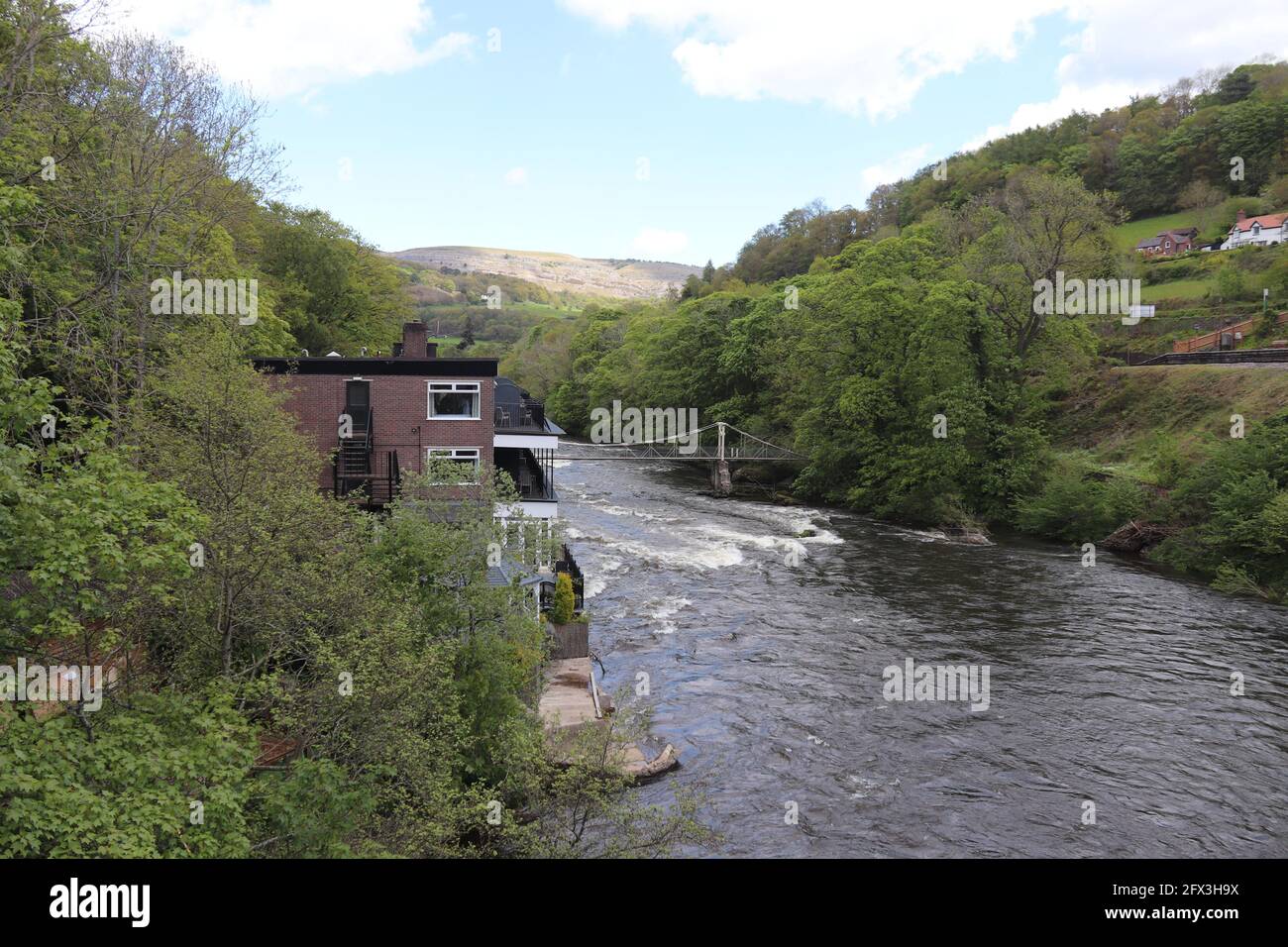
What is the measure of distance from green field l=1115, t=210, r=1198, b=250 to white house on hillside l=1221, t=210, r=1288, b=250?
31.5 feet

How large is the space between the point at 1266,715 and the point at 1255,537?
15.4 meters

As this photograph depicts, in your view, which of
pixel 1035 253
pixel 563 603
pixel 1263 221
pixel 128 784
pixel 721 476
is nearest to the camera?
pixel 128 784

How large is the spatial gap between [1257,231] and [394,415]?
8357 cm

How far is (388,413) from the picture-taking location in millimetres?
29938

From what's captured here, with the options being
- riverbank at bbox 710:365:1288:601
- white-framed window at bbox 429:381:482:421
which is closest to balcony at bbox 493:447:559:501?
white-framed window at bbox 429:381:482:421

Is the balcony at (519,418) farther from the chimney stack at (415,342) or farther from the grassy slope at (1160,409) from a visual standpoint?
the grassy slope at (1160,409)

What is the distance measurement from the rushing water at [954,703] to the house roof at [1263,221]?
5699 cm

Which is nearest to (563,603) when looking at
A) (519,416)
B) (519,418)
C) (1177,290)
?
(519,418)

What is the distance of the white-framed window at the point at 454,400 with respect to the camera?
98.7ft

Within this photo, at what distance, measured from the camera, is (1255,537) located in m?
35.3

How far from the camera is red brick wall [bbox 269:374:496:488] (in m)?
29.6

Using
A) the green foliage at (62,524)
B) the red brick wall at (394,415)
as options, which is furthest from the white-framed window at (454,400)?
the green foliage at (62,524)

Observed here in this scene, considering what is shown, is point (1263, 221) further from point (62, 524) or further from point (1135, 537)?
point (62, 524)

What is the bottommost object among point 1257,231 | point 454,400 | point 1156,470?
point 1156,470
